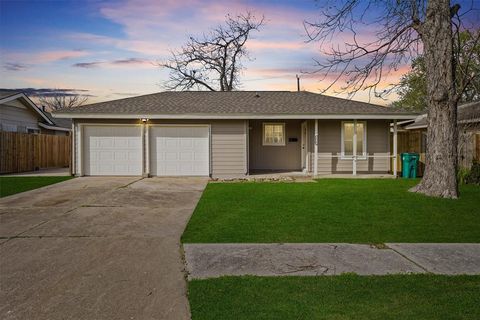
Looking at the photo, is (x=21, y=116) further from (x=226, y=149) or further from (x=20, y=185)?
(x=226, y=149)

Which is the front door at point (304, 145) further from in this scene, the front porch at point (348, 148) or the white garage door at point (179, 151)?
the white garage door at point (179, 151)

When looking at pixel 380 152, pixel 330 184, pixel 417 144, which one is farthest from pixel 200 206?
pixel 417 144

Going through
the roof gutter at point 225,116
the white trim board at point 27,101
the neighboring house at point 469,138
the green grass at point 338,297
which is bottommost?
the green grass at point 338,297

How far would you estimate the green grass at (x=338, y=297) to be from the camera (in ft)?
11.4

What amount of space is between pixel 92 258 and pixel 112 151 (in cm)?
1176

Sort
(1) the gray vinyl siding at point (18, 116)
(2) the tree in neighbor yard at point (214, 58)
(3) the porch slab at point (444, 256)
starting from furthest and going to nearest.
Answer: (2) the tree in neighbor yard at point (214, 58), (1) the gray vinyl siding at point (18, 116), (3) the porch slab at point (444, 256)

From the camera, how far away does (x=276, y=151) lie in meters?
18.8

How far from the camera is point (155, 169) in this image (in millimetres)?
16406

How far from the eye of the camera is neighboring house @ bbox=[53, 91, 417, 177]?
16.0m

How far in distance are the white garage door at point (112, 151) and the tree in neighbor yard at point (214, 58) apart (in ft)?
64.4

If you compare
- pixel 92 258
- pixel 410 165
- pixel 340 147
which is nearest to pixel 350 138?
pixel 340 147

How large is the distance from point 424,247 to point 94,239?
16.3 ft

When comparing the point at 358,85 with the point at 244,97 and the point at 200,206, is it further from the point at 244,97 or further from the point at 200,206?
the point at 244,97

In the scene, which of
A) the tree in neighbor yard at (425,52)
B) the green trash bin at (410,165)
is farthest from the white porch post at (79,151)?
the green trash bin at (410,165)
